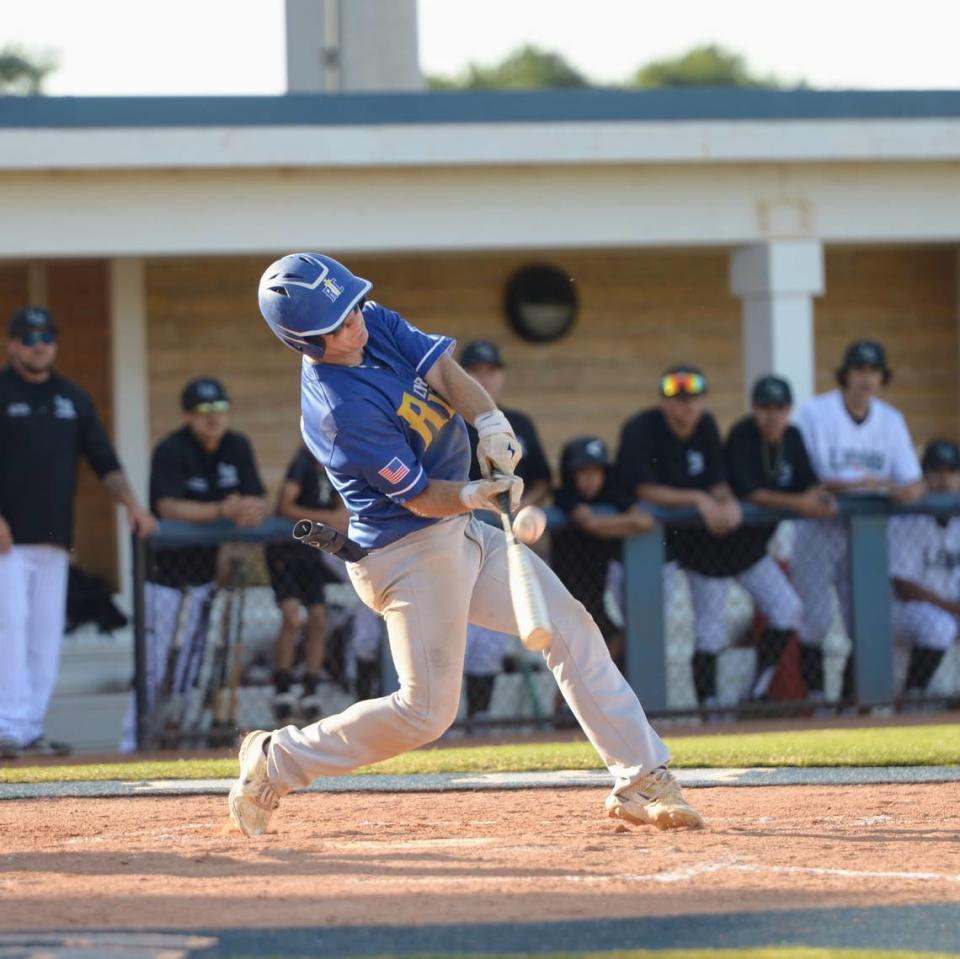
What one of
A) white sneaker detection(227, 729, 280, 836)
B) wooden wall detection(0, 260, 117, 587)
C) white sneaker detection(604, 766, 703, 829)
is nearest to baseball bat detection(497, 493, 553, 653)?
white sneaker detection(604, 766, 703, 829)

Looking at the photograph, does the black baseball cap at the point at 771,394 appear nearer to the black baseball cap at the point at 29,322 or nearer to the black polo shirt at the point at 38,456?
the black polo shirt at the point at 38,456

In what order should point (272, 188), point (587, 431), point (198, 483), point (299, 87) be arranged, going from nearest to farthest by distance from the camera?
point (198, 483) → point (272, 188) → point (587, 431) → point (299, 87)

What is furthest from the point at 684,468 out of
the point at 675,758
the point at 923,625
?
the point at 675,758

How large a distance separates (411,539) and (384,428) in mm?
411

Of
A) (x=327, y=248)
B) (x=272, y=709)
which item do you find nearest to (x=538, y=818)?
(x=272, y=709)

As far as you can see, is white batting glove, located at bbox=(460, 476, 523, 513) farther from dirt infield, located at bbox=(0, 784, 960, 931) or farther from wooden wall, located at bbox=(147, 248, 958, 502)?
wooden wall, located at bbox=(147, 248, 958, 502)

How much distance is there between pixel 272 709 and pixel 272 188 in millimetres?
3556

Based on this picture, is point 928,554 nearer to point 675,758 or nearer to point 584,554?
point 584,554

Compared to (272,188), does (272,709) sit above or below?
below

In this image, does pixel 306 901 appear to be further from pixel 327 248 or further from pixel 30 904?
pixel 327 248

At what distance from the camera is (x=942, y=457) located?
10.5 meters

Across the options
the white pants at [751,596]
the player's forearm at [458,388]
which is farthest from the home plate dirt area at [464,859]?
the white pants at [751,596]

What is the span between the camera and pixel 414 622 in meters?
5.56

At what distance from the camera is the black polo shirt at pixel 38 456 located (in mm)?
8992
